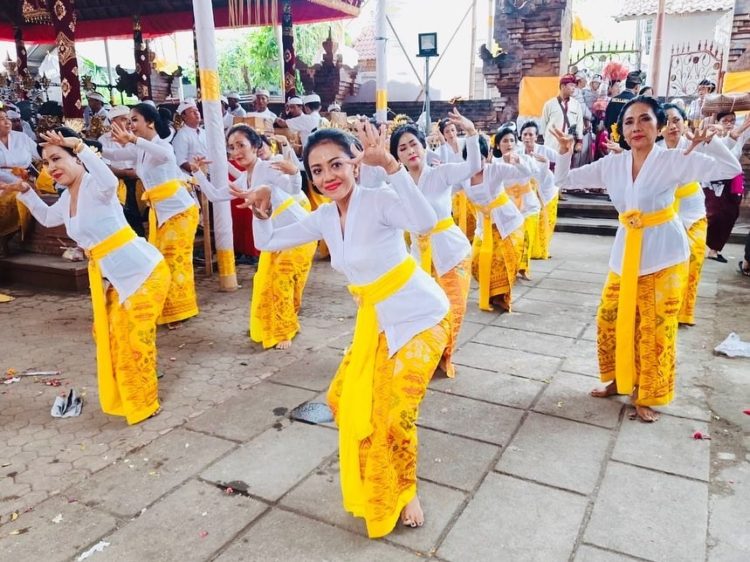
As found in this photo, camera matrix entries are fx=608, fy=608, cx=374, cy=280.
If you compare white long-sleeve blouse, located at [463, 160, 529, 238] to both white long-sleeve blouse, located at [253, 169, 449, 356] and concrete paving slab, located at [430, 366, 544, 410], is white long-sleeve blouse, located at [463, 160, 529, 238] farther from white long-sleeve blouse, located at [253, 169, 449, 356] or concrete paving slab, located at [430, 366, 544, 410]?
white long-sleeve blouse, located at [253, 169, 449, 356]

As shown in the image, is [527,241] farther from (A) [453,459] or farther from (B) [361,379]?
(B) [361,379]

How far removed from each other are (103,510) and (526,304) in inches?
165

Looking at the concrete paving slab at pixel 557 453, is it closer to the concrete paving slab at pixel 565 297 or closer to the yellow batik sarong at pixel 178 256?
the concrete paving slab at pixel 565 297

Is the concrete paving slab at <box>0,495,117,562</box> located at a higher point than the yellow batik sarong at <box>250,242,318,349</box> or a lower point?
lower

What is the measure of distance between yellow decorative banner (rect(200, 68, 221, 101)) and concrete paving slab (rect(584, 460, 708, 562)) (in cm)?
478

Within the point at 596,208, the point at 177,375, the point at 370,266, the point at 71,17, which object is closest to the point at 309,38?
the point at 71,17

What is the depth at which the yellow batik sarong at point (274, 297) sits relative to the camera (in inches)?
183

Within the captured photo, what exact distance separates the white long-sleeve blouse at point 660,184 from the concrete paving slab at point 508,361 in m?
0.98

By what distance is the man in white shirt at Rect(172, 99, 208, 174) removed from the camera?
25.6 ft

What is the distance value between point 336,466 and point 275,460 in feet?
1.03

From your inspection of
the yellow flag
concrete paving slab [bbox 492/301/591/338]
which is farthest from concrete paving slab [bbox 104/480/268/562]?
the yellow flag

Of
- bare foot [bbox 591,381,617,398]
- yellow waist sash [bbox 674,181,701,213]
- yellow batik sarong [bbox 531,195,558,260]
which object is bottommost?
bare foot [bbox 591,381,617,398]

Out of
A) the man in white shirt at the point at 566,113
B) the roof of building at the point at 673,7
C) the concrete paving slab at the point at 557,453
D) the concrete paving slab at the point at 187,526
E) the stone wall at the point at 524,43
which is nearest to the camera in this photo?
the concrete paving slab at the point at 187,526

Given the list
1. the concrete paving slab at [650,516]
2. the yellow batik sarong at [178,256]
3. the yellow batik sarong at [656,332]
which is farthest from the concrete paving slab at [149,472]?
the yellow batik sarong at [656,332]
